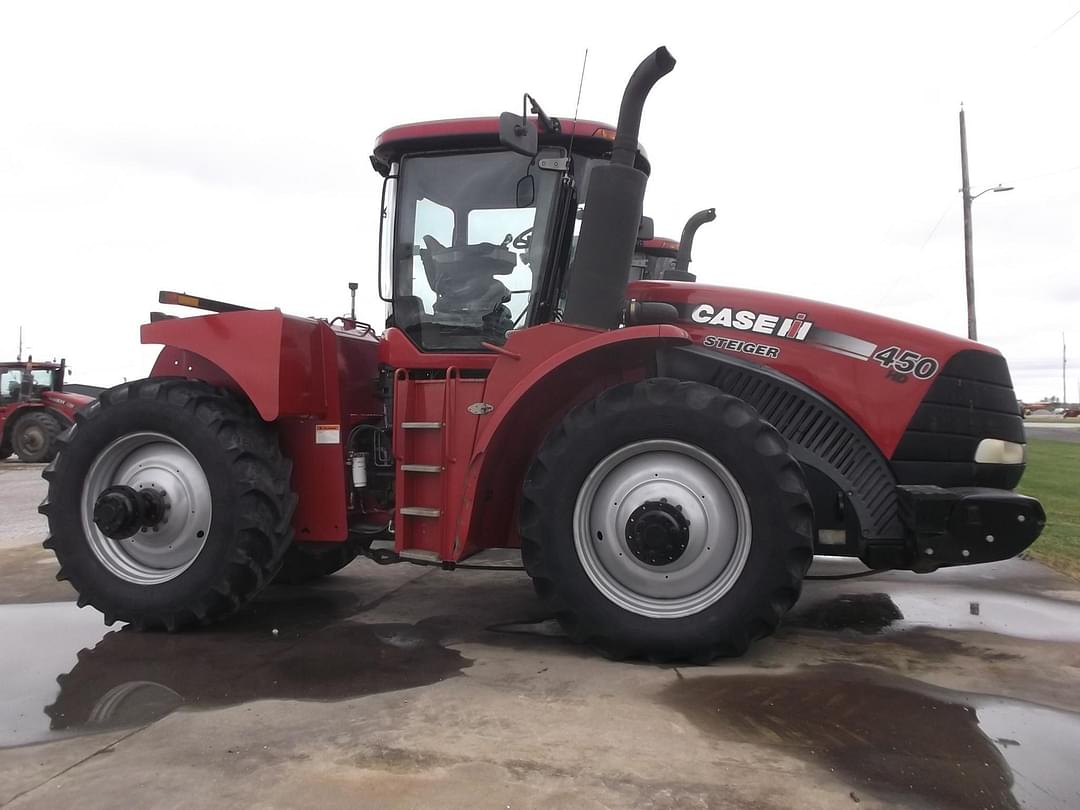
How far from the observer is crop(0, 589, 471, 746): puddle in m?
3.12

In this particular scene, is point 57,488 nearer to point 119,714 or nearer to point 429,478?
point 119,714

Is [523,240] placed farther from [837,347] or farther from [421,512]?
[837,347]

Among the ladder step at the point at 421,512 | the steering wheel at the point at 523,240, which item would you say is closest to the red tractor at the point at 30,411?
the ladder step at the point at 421,512

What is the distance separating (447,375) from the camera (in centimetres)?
406

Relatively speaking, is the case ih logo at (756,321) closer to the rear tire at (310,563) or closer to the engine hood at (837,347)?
the engine hood at (837,347)

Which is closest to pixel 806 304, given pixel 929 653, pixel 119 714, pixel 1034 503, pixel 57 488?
pixel 1034 503

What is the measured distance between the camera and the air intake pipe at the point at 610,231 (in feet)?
12.3

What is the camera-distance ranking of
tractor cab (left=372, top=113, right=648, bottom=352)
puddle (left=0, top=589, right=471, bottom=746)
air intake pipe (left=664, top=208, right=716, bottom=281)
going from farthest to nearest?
air intake pipe (left=664, top=208, right=716, bottom=281) < tractor cab (left=372, top=113, right=648, bottom=352) < puddle (left=0, top=589, right=471, bottom=746)

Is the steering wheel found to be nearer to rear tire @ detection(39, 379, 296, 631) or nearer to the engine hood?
the engine hood

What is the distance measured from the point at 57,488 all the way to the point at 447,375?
2287mm

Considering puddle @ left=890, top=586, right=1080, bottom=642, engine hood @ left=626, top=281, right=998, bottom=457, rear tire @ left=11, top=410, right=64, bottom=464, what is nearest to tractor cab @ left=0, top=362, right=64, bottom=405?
rear tire @ left=11, top=410, right=64, bottom=464

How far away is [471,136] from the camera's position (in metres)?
4.25

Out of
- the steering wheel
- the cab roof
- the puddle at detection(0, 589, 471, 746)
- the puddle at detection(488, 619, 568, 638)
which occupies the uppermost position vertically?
the cab roof

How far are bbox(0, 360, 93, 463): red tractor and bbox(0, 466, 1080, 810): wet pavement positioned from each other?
51.8 feet
